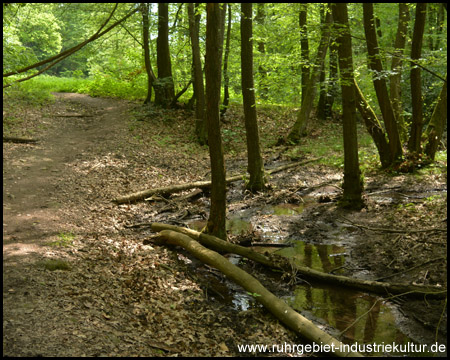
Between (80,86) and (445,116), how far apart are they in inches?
932

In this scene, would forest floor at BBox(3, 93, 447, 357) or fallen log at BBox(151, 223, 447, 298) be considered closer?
forest floor at BBox(3, 93, 447, 357)

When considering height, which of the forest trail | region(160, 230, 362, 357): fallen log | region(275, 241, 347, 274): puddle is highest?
the forest trail

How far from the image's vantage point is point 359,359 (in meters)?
4.65

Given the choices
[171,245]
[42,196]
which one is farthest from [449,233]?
[42,196]

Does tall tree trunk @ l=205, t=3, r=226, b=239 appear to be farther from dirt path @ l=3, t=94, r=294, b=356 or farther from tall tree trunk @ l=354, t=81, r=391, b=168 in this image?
tall tree trunk @ l=354, t=81, r=391, b=168

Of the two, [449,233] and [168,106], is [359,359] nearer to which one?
[449,233]

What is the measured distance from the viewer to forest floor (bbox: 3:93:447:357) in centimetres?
510

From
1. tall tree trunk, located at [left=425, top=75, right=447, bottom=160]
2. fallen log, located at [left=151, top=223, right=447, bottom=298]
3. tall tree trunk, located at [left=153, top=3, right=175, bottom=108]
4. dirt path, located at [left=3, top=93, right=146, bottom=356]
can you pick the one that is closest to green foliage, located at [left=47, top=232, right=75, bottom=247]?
dirt path, located at [left=3, top=93, right=146, bottom=356]

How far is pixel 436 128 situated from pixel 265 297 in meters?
10.3

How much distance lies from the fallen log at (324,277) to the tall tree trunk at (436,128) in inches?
332

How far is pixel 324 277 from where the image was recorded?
678cm

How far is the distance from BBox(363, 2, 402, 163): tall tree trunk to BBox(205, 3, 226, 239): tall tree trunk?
6206 millimetres

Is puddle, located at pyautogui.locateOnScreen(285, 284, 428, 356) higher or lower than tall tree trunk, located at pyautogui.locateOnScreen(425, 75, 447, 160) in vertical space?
lower

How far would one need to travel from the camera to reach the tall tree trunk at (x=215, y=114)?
711cm
